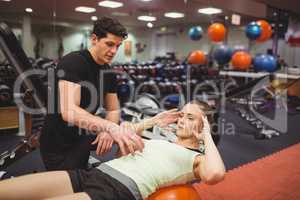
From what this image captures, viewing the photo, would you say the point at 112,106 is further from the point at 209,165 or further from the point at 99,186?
the point at 209,165

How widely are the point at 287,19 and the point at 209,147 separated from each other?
827 cm

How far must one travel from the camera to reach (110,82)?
6.28 feet

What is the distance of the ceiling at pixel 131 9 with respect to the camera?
4887mm

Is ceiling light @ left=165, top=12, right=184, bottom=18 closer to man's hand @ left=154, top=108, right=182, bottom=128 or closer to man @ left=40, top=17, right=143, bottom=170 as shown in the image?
man @ left=40, top=17, right=143, bottom=170

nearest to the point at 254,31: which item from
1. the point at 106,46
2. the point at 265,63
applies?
the point at 265,63

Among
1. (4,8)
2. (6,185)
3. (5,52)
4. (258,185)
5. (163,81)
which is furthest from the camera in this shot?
(163,81)

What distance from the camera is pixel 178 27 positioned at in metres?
8.27

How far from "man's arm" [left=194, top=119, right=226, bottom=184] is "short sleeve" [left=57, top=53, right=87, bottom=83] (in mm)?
733

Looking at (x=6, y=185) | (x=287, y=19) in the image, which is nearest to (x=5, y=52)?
(x=6, y=185)

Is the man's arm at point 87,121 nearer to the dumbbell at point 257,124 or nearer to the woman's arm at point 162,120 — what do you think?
the woman's arm at point 162,120

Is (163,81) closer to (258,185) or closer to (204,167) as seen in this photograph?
(258,185)

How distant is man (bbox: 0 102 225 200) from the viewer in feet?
4.28

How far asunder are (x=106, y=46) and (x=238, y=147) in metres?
2.73

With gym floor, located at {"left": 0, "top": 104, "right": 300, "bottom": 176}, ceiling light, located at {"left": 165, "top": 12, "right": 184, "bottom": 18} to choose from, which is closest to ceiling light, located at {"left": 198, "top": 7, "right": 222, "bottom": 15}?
ceiling light, located at {"left": 165, "top": 12, "right": 184, "bottom": 18}
